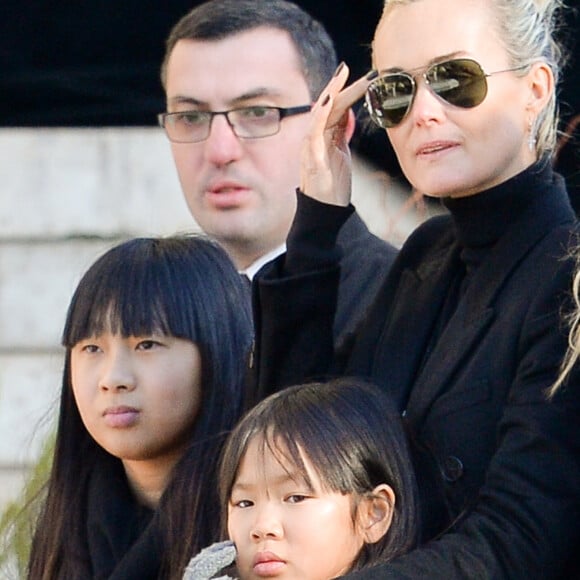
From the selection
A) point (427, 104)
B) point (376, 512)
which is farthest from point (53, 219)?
point (376, 512)

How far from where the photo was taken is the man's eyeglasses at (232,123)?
146 inches

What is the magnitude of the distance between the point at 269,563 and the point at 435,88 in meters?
0.73

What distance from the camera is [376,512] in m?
2.45

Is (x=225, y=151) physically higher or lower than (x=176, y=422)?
higher

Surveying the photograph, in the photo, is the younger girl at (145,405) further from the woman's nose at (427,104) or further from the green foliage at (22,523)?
the woman's nose at (427,104)

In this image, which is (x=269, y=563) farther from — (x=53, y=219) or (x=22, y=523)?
(x=53, y=219)

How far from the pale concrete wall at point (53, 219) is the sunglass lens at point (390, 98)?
3233 millimetres

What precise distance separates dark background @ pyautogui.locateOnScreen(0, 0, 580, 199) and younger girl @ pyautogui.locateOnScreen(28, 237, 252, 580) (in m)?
2.49

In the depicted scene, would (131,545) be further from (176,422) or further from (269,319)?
(269,319)

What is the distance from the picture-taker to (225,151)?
3684 mm

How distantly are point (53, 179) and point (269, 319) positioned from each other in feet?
11.1

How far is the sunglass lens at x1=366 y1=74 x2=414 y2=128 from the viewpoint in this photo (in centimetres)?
255

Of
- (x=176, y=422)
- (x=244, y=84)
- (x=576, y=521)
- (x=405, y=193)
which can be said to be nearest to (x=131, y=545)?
(x=176, y=422)

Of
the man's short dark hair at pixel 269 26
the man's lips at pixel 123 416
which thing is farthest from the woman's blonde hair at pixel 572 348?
the man's short dark hair at pixel 269 26
